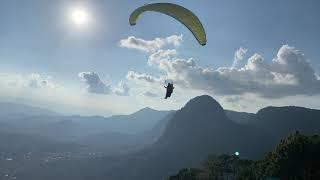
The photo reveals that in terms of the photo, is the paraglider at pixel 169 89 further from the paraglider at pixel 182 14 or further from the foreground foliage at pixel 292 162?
the foreground foliage at pixel 292 162

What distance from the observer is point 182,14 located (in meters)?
29.9

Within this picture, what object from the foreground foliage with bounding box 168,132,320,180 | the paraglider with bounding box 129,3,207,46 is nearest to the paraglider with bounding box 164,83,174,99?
the paraglider with bounding box 129,3,207,46

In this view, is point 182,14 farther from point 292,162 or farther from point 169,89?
point 292,162

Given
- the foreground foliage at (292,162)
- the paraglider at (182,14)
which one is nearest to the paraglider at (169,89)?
the paraglider at (182,14)

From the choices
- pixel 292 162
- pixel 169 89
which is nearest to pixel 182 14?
pixel 169 89

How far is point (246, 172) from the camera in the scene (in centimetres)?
8869

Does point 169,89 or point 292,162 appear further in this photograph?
point 292,162

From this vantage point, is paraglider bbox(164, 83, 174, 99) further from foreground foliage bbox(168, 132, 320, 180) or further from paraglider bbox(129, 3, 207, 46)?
foreground foliage bbox(168, 132, 320, 180)

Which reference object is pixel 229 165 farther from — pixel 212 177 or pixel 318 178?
pixel 318 178

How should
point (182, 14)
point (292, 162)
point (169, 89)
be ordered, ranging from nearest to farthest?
point (182, 14)
point (169, 89)
point (292, 162)

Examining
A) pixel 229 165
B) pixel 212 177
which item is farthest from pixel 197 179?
pixel 229 165

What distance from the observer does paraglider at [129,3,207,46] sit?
29.3 meters

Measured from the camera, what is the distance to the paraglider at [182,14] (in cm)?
2933

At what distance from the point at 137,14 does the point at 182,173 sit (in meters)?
73.6
